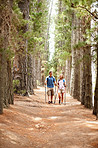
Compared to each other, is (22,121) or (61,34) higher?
(61,34)

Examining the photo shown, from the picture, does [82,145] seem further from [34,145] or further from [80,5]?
[80,5]

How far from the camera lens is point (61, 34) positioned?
23.8 metres

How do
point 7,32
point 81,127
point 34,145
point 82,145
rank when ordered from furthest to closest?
point 7,32
point 81,127
point 34,145
point 82,145

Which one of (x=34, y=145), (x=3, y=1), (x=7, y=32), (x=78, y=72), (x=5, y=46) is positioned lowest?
(x=34, y=145)

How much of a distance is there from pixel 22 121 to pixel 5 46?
9.10 feet

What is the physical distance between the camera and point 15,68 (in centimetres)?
1537

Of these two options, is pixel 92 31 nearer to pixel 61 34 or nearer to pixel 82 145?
pixel 82 145

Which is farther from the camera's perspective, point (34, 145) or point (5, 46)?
point (5, 46)

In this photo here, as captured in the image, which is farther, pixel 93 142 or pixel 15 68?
pixel 15 68

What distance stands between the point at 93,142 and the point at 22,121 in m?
3.28

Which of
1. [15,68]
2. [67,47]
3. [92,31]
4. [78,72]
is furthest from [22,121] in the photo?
[67,47]

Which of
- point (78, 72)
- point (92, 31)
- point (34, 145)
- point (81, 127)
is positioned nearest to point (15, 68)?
point (78, 72)

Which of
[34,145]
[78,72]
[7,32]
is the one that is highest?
[7,32]

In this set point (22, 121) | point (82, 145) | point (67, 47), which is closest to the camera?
point (82, 145)
